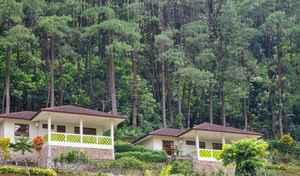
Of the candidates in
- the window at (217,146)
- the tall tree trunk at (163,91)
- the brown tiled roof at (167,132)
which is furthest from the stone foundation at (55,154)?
the tall tree trunk at (163,91)

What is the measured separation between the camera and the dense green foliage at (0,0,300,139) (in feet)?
187

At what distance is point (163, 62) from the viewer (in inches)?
2387

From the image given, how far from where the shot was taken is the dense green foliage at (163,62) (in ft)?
187

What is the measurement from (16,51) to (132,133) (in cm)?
1142

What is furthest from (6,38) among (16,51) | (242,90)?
(242,90)

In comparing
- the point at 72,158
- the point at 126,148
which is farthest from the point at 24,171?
the point at 126,148

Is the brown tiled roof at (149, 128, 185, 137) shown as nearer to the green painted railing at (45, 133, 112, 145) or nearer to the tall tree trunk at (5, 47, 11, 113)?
the green painted railing at (45, 133, 112, 145)

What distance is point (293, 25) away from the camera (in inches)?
2418

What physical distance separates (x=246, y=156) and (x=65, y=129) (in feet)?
41.7

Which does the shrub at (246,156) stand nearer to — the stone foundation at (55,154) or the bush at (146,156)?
the bush at (146,156)

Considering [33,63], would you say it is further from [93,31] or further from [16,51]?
→ [93,31]

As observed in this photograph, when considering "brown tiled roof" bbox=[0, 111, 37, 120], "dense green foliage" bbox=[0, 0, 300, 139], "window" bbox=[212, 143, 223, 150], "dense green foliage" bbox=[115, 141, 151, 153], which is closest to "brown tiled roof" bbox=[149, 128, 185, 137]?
"window" bbox=[212, 143, 223, 150]

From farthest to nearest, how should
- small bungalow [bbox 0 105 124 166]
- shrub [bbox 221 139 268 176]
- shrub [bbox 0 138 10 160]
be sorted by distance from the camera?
small bungalow [bbox 0 105 124 166] < shrub [bbox 0 138 10 160] < shrub [bbox 221 139 268 176]

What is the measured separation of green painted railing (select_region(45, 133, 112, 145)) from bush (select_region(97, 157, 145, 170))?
3.33m
